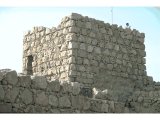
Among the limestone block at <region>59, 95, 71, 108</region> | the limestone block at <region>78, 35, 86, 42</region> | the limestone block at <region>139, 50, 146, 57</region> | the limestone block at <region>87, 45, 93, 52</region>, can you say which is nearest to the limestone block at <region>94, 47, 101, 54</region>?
the limestone block at <region>87, 45, 93, 52</region>

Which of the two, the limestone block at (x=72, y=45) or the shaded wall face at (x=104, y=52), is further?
the shaded wall face at (x=104, y=52)

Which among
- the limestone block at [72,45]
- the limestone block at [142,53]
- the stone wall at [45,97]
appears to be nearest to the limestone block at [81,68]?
the limestone block at [72,45]

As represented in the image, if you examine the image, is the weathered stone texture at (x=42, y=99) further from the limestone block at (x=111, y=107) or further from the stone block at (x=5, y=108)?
the limestone block at (x=111, y=107)

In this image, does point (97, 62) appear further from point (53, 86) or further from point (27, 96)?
point (27, 96)

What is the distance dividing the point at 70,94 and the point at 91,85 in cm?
349

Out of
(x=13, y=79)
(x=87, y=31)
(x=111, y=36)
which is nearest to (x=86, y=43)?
(x=87, y=31)

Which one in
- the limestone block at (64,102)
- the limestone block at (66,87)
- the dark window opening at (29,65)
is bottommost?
the limestone block at (64,102)

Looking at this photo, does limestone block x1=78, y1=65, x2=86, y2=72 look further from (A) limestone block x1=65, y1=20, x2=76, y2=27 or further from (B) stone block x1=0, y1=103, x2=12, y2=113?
(B) stone block x1=0, y1=103, x2=12, y2=113

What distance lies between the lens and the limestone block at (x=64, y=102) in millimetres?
7823

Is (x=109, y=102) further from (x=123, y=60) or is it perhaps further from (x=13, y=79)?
(x=123, y=60)

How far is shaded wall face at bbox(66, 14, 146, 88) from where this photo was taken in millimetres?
11453

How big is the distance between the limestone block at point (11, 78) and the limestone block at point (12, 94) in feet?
0.41

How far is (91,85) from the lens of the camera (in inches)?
453

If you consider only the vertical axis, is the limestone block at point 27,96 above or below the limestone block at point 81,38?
below
